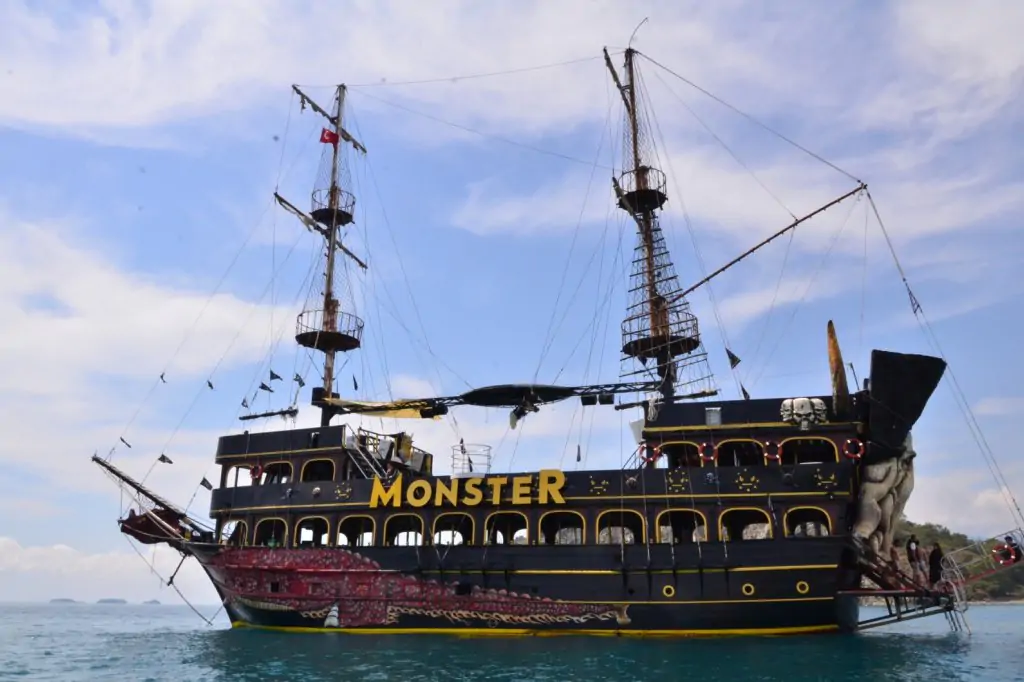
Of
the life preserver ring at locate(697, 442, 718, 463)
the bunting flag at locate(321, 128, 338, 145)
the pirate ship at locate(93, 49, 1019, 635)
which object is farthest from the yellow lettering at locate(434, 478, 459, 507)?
the bunting flag at locate(321, 128, 338, 145)

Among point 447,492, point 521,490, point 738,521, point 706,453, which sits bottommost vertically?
point 738,521

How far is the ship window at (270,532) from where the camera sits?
1042 inches

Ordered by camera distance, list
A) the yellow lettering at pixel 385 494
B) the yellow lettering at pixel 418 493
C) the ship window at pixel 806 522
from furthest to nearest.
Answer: the yellow lettering at pixel 385 494 → the yellow lettering at pixel 418 493 → the ship window at pixel 806 522

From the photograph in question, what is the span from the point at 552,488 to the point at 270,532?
11.1 metres

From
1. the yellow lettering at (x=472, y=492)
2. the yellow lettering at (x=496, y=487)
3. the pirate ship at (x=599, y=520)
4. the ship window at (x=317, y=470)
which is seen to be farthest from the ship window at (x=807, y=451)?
the ship window at (x=317, y=470)

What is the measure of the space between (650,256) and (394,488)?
13.7m

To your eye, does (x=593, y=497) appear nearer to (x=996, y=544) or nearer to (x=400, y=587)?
(x=400, y=587)

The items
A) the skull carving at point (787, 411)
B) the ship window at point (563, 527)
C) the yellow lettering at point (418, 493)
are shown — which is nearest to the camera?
the skull carving at point (787, 411)

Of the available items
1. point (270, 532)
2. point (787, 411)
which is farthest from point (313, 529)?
point (787, 411)

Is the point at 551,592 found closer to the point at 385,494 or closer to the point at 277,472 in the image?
the point at 385,494

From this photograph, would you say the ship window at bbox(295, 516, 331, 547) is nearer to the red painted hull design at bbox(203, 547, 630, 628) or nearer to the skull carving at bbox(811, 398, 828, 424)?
the red painted hull design at bbox(203, 547, 630, 628)

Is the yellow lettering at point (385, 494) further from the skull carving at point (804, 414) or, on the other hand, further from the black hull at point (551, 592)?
the skull carving at point (804, 414)

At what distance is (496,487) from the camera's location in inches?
920

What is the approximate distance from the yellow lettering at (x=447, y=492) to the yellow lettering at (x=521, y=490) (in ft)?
6.26
